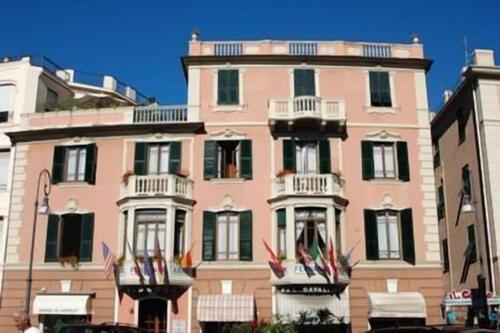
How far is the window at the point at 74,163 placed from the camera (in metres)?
29.9

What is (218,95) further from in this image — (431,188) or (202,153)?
(431,188)

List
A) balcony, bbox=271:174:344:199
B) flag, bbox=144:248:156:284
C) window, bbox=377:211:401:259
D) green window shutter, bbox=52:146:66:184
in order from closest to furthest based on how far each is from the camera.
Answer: flag, bbox=144:248:156:284, balcony, bbox=271:174:344:199, window, bbox=377:211:401:259, green window shutter, bbox=52:146:66:184

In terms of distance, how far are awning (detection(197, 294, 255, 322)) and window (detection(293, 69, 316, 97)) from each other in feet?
32.2

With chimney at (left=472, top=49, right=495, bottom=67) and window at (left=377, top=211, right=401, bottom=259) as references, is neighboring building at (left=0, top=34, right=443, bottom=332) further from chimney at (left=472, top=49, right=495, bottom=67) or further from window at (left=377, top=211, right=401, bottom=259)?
chimney at (left=472, top=49, right=495, bottom=67)

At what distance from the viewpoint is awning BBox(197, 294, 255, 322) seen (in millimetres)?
26938

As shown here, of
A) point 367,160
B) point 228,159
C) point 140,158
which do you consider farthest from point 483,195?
point 140,158

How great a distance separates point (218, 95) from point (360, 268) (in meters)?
10.3

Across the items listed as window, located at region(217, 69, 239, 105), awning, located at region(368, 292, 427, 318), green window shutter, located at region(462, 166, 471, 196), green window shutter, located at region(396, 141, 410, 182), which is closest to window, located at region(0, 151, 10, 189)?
window, located at region(217, 69, 239, 105)

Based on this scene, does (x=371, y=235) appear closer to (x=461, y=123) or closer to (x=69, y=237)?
(x=461, y=123)

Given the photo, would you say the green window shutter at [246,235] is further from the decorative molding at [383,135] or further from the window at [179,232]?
the decorative molding at [383,135]

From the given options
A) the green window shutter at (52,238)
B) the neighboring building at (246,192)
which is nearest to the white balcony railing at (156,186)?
the neighboring building at (246,192)

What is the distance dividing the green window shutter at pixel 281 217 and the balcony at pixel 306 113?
152 inches

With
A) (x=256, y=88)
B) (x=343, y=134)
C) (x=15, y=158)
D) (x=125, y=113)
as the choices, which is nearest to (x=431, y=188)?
(x=343, y=134)

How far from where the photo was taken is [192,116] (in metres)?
30.3
